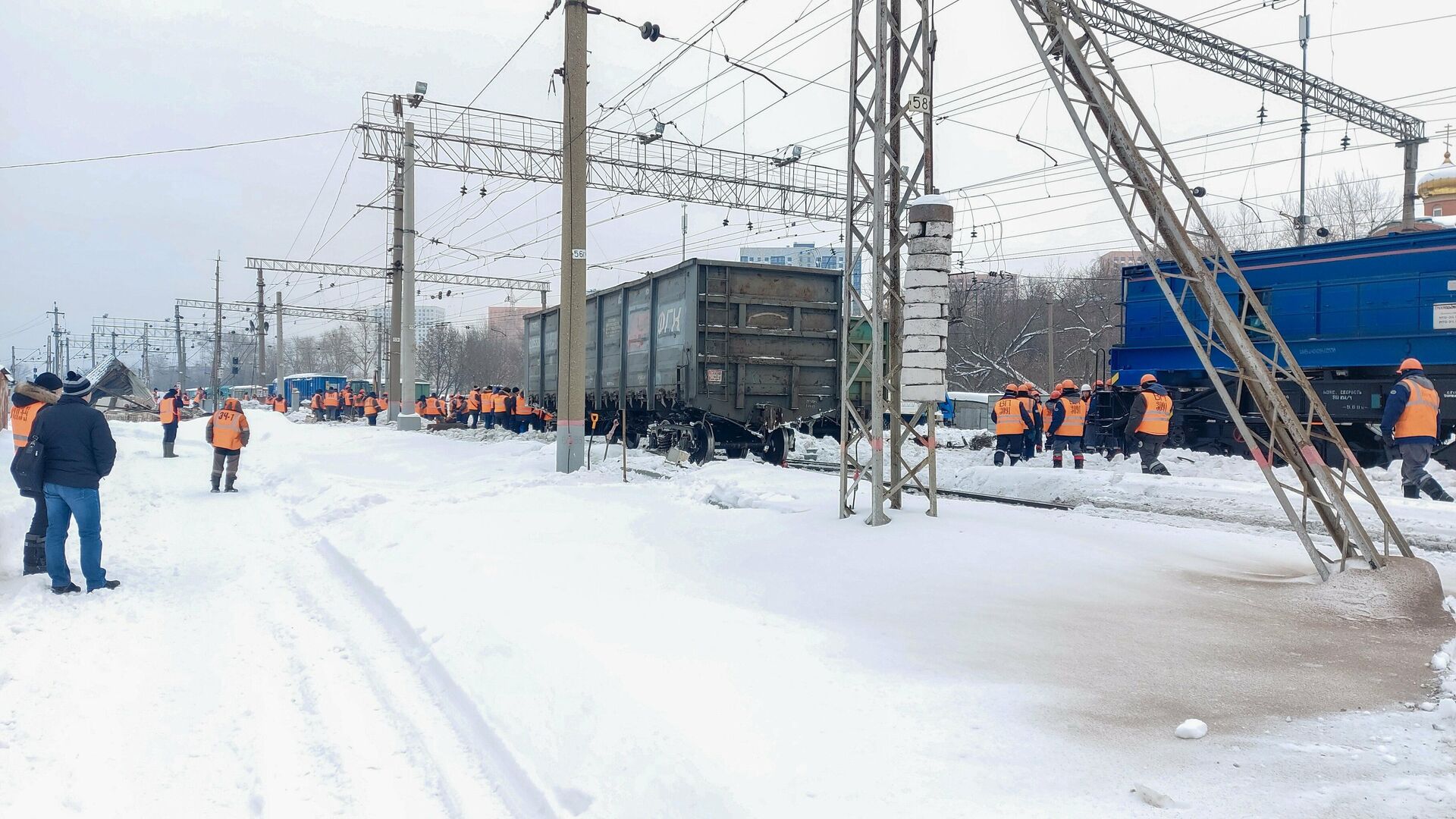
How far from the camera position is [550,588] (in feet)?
20.5

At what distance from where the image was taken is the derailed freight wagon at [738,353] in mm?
14992

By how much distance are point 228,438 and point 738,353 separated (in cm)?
818

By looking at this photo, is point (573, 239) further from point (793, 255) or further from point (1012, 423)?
point (793, 255)

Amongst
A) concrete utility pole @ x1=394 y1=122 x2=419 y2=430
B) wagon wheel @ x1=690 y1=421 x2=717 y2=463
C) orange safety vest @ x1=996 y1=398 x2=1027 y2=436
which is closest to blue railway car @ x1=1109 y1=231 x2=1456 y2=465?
orange safety vest @ x1=996 y1=398 x2=1027 y2=436

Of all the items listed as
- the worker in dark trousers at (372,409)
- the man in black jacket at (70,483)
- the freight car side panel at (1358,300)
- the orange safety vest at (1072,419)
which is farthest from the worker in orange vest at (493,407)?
the man in black jacket at (70,483)

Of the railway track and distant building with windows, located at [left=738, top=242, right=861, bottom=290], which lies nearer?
the railway track

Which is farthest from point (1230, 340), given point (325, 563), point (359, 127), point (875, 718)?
point (359, 127)

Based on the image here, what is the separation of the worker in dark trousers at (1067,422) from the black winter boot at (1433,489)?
4.68m

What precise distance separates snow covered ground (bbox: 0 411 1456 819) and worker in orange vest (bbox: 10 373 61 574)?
0.31m

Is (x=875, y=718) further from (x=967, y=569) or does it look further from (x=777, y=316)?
(x=777, y=316)

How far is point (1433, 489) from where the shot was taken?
Answer: 1019 centimetres

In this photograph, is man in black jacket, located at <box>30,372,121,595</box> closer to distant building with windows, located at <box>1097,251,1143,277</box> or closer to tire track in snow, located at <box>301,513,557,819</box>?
tire track in snow, located at <box>301,513,557,819</box>

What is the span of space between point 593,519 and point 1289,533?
271 inches

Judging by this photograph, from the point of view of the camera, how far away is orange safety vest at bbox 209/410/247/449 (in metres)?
13.9
